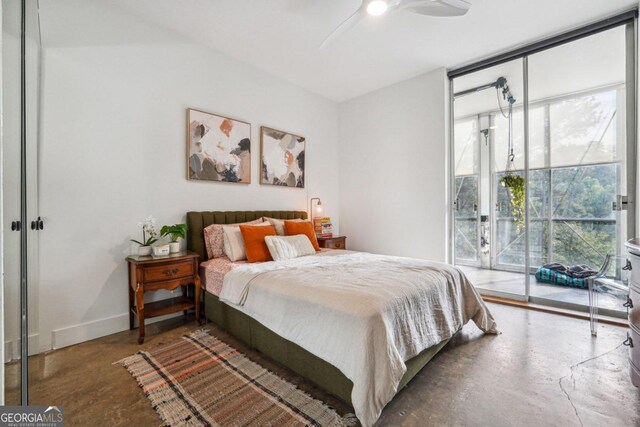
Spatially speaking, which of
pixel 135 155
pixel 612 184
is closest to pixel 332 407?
pixel 135 155

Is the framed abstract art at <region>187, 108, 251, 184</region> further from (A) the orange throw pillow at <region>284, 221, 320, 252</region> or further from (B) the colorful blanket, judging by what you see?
(B) the colorful blanket

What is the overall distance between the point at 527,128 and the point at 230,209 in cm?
381

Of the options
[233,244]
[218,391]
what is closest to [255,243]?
[233,244]

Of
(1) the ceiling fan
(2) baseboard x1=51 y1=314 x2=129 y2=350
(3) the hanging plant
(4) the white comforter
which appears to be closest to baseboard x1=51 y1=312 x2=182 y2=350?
(2) baseboard x1=51 y1=314 x2=129 y2=350

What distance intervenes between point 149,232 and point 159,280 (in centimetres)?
51

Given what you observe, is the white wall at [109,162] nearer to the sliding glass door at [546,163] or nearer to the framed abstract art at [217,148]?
the framed abstract art at [217,148]

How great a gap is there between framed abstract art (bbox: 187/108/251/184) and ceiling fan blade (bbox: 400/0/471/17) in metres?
2.19

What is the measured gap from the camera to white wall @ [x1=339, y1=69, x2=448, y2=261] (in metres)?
3.66

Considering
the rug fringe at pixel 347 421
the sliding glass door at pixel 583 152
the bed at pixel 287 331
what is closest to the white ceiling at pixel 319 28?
the sliding glass door at pixel 583 152

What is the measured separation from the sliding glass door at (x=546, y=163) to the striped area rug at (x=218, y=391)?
299 centimetres

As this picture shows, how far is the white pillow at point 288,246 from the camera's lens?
9.06ft

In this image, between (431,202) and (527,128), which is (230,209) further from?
(527,128)

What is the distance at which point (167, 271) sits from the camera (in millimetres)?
2395

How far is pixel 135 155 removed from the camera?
2.61 m
